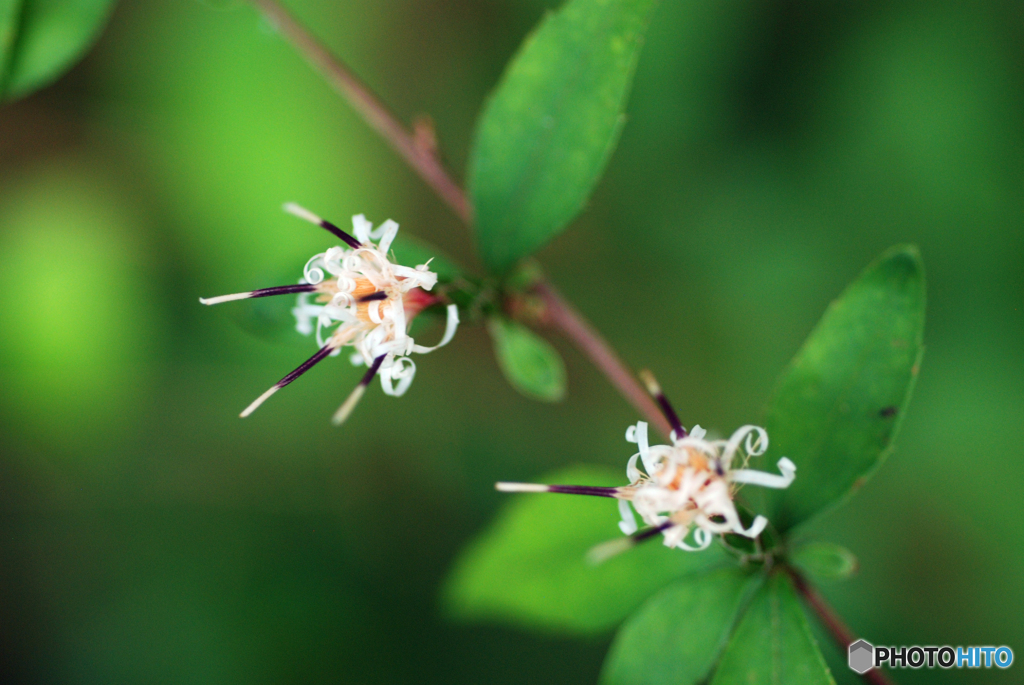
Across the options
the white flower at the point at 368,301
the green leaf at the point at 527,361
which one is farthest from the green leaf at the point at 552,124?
the white flower at the point at 368,301

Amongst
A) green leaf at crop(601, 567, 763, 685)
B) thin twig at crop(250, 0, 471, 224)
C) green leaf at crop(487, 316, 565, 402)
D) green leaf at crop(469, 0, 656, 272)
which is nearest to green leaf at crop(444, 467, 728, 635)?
green leaf at crop(601, 567, 763, 685)

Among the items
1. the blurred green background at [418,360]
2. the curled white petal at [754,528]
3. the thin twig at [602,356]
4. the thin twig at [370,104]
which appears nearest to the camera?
the curled white petal at [754,528]

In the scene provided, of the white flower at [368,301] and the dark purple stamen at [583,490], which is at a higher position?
the white flower at [368,301]

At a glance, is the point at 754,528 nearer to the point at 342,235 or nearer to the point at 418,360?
the point at 342,235

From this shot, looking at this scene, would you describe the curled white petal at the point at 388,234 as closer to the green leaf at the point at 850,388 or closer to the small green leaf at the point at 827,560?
the green leaf at the point at 850,388

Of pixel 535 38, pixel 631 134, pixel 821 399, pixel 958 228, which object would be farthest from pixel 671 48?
pixel 821 399

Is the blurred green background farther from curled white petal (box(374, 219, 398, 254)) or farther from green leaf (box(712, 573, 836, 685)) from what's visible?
curled white petal (box(374, 219, 398, 254))

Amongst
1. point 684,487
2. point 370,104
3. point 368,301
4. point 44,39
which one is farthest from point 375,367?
point 44,39
